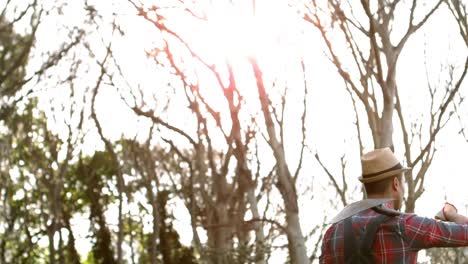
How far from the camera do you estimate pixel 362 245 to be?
438 centimetres

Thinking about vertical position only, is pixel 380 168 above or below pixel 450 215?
above

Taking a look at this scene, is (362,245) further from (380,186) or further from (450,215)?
(450,215)

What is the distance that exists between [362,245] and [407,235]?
194mm

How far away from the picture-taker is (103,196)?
1272 inches

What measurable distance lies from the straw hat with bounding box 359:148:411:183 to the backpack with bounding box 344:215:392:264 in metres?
0.20

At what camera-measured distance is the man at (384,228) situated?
169 inches

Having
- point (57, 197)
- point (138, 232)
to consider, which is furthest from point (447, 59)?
point (138, 232)

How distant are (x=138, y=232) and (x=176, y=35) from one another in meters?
18.0

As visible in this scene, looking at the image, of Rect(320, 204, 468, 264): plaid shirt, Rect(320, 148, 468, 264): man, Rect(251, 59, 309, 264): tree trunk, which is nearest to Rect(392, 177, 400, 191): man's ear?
Rect(320, 148, 468, 264): man

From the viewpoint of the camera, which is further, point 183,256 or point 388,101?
point 183,256

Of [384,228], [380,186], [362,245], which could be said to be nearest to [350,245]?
[362,245]

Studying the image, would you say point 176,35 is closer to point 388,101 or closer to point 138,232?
point 388,101

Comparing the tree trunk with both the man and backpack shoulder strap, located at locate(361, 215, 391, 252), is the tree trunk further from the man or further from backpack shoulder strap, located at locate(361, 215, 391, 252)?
backpack shoulder strap, located at locate(361, 215, 391, 252)

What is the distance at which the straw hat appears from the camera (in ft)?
14.7
